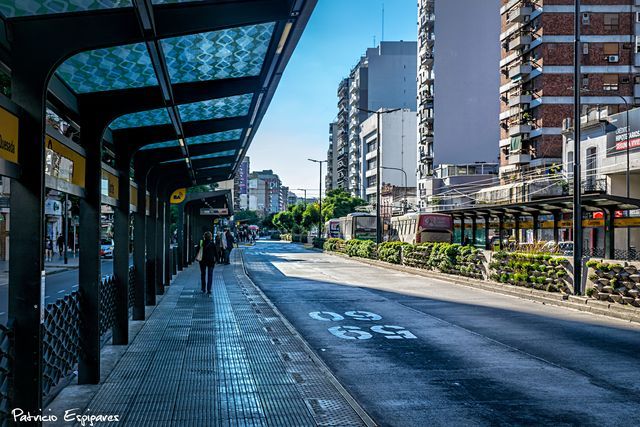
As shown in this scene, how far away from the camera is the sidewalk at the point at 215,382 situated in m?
7.28

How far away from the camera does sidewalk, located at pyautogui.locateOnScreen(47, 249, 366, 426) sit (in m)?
7.28

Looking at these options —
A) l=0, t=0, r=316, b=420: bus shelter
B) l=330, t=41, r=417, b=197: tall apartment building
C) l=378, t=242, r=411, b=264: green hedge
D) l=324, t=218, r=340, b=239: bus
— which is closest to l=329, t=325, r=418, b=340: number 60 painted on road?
l=0, t=0, r=316, b=420: bus shelter

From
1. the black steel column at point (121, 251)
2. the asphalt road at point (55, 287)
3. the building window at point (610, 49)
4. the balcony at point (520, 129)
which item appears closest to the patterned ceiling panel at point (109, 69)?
the black steel column at point (121, 251)

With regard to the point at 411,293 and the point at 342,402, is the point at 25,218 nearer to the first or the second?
the point at 342,402

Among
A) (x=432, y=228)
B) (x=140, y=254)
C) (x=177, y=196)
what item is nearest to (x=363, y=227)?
(x=432, y=228)

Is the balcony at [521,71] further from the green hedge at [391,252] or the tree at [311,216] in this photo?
the tree at [311,216]

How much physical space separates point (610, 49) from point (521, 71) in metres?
7.40

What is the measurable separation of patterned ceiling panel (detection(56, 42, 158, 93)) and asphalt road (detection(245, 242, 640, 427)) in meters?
4.64

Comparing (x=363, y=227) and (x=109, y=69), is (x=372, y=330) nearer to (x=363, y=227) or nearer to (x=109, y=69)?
(x=109, y=69)

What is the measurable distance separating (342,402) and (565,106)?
5763 cm

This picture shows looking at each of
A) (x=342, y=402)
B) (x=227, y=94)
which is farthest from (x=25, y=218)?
(x=227, y=94)

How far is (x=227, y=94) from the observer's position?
1019cm

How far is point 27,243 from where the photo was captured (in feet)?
19.4

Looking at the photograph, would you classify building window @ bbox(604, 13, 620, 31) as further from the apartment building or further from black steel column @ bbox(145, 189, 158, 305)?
the apartment building
